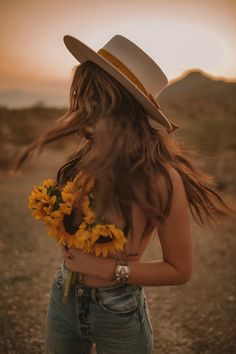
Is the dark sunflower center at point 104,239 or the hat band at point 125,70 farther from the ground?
the hat band at point 125,70

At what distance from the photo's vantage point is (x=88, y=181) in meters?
1.41

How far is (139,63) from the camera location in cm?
162

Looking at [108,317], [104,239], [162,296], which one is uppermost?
[104,239]

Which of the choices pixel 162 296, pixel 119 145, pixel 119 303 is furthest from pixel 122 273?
pixel 162 296

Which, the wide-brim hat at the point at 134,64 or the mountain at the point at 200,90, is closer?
the wide-brim hat at the point at 134,64

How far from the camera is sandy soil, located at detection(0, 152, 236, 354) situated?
3273 millimetres

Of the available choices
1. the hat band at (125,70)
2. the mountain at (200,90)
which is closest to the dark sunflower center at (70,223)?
the hat band at (125,70)

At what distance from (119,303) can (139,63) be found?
983 mm

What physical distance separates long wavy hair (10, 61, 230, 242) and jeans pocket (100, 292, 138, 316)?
0.26 meters

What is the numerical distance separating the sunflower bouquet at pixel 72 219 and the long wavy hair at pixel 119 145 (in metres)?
0.06

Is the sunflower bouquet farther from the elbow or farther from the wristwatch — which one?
the elbow

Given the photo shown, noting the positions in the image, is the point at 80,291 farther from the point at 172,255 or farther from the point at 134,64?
the point at 134,64

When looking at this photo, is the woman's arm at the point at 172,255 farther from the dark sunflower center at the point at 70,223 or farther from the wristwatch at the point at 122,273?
the dark sunflower center at the point at 70,223

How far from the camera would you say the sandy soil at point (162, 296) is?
3273mm
